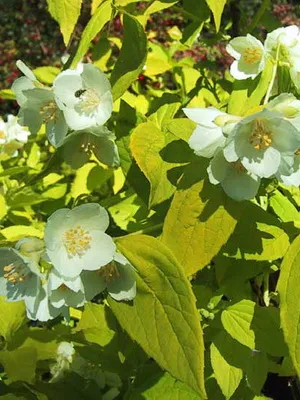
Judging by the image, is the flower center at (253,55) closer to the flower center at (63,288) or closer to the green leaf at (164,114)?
the green leaf at (164,114)

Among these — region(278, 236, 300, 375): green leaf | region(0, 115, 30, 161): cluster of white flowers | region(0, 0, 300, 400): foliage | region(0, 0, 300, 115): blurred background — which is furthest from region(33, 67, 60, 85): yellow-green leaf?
region(0, 0, 300, 115): blurred background

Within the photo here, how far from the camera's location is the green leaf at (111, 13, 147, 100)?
102cm

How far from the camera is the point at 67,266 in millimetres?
966

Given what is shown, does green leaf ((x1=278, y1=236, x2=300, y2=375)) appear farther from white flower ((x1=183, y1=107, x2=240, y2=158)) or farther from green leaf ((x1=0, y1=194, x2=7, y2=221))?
green leaf ((x1=0, y1=194, x2=7, y2=221))

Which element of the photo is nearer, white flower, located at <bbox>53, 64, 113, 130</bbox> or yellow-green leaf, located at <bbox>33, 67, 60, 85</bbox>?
white flower, located at <bbox>53, 64, 113, 130</bbox>

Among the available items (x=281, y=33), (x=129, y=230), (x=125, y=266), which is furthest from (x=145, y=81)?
(x=125, y=266)

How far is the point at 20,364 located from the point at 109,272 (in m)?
0.42

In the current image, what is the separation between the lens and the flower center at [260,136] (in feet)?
3.10

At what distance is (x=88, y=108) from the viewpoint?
107 centimetres

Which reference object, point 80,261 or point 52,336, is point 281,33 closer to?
point 80,261

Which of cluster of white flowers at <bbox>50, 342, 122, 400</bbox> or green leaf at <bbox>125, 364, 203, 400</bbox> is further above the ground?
green leaf at <bbox>125, 364, 203, 400</bbox>

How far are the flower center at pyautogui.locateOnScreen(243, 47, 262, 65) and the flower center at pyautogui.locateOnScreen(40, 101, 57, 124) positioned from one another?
32cm

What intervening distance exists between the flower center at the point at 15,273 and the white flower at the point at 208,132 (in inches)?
12.6

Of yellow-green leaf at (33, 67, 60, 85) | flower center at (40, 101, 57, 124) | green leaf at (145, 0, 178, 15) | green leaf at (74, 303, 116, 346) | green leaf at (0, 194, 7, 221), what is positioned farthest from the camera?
yellow-green leaf at (33, 67, 60, 85)
